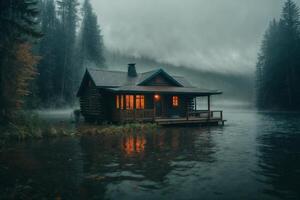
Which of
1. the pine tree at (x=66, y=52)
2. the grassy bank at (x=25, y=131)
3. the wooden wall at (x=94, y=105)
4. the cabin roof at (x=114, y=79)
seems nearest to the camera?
the grassy bank at (x=25, y=131)

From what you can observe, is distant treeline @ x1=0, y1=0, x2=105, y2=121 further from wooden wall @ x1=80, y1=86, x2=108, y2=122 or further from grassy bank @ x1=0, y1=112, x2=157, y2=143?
grassy bank @ x1=0, y1=112, x2=157, y2=143

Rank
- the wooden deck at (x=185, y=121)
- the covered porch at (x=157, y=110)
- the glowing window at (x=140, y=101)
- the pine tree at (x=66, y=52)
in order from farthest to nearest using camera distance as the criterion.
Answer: the pine tree at (x=66, y=52), the glowing window at (x=140, y=101), the wooden deck at (x=185, y=121), the covered porch at (x=157, y=110)

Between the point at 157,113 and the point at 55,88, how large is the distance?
120 feet

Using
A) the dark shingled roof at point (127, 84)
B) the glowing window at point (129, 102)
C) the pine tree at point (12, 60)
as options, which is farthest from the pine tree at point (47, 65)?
the pine tree at point (12, 60)

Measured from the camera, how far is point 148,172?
9.21m

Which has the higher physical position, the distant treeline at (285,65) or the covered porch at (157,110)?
the distant treeline at (285,65)

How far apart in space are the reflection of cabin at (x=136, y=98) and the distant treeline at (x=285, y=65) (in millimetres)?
28339

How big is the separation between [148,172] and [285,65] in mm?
50843

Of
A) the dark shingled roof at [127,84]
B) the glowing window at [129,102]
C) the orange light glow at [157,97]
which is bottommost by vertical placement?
the glowing window at [129,102]

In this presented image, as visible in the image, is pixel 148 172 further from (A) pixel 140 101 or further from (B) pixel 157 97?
(B) pixel 157 97

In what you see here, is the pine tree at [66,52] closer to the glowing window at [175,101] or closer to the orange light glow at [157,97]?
the orange light glow at [157,97]

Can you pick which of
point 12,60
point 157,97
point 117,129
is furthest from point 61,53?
point 117,129

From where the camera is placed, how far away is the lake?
7086 millimetres

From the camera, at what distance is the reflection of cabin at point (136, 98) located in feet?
84.8
